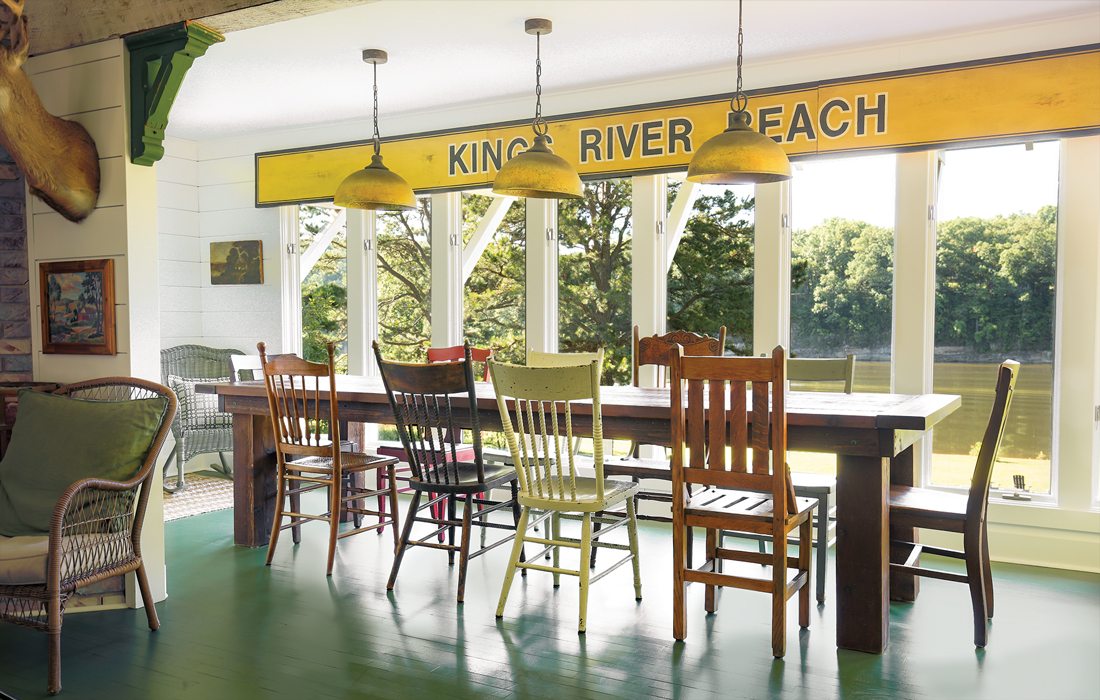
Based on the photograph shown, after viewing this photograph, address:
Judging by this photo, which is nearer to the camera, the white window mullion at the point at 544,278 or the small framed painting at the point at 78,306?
the small framed painting at the point at 78,306

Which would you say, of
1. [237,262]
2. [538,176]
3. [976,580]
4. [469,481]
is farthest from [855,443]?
[237,262]

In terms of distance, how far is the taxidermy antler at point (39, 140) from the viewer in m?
3.51

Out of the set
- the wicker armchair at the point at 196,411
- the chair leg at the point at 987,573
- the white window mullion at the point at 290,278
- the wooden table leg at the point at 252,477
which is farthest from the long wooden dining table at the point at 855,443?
the white window mullion at the point at 290,278

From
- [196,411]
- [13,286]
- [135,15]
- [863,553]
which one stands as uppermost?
[135,15]

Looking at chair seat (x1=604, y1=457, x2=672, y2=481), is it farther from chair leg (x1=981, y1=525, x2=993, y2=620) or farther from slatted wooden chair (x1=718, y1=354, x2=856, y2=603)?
chair leg (x1=981, y1=525, x2=993, y2=620)

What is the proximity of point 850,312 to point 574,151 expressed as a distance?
6.75 feet

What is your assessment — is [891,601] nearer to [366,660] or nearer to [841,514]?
[841,514]

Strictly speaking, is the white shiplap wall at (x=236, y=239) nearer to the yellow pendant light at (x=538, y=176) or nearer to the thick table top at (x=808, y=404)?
the thick table top at (x=808, y=404)

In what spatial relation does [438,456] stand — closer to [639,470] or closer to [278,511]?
[278,511]

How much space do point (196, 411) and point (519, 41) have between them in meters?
3.65

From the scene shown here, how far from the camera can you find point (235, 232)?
732 centimetres

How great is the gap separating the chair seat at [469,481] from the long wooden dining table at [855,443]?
0.69 feet

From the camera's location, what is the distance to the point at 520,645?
333cm

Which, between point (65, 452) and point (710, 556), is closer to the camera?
point (65, 452)
